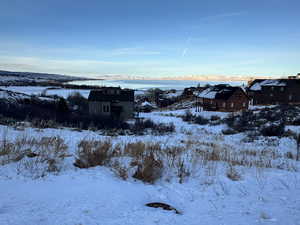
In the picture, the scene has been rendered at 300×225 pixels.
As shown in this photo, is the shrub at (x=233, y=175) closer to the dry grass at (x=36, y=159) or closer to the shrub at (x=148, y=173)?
the shrub at (x=148, y=173)

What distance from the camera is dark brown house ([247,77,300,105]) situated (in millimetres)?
44469

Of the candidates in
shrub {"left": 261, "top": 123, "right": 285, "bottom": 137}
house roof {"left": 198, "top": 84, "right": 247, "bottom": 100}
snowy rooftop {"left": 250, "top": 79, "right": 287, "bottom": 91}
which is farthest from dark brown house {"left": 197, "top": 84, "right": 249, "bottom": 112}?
shrub {"left": 261, "top": 123, "right": 285, "bottom": 137}

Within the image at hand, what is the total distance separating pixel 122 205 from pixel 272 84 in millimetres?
52674

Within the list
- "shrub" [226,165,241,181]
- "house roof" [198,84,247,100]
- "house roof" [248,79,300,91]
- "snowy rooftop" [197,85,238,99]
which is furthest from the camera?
"house roof" [248,79,300,91]

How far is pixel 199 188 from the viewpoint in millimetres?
3133

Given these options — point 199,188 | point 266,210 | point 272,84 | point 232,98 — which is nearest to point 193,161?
point 199,188

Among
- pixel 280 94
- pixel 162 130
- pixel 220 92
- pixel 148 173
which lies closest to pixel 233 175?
pixel 148 173

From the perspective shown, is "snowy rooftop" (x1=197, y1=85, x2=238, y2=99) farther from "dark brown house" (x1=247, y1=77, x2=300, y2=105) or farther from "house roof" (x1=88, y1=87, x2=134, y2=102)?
"house roof" (x1=88, y1=87, x2=134, y2=102)

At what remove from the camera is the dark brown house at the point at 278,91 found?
44469 millimetres

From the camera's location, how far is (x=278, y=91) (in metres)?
45.4

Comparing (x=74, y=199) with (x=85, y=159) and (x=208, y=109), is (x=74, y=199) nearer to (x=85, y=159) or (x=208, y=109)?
(x=85, y=159)

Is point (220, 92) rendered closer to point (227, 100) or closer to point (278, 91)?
point (227, 100)

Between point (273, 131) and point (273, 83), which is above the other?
point (273, 83)

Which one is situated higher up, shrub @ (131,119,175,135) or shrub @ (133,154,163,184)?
shrub @ (133,154,163,184)
